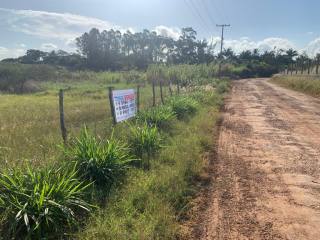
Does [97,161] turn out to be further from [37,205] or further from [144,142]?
[144,142]

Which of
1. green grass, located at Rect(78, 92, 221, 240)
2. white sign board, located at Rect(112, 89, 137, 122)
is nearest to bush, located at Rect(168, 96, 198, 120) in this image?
white sign board, located at Rect(112, 89, 137, 122)

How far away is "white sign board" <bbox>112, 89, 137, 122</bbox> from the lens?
25.3 ft

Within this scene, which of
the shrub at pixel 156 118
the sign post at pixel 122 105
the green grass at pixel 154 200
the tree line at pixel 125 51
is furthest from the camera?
the tree line at pixel 125 51

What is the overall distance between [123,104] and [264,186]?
155 inches

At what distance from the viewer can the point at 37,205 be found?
3742 millimetres

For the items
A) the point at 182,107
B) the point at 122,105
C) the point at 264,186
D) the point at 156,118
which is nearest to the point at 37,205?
the point at 264,186

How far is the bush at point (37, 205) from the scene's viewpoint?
12.0ft

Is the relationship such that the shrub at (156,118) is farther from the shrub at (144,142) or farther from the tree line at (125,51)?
the tree line at (125,51)

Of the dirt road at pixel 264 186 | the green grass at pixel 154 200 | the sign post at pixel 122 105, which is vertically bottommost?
the dirt road at pixel 264 186

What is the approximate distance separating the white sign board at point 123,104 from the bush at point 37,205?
11.6ft

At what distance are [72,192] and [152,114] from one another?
5491 mm

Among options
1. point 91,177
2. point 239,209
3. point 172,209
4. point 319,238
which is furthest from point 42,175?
point 319,238

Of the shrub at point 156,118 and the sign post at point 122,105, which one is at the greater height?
the sign post at point 122,105

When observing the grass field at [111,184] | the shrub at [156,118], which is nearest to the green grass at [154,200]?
the grass field at [111,184]
